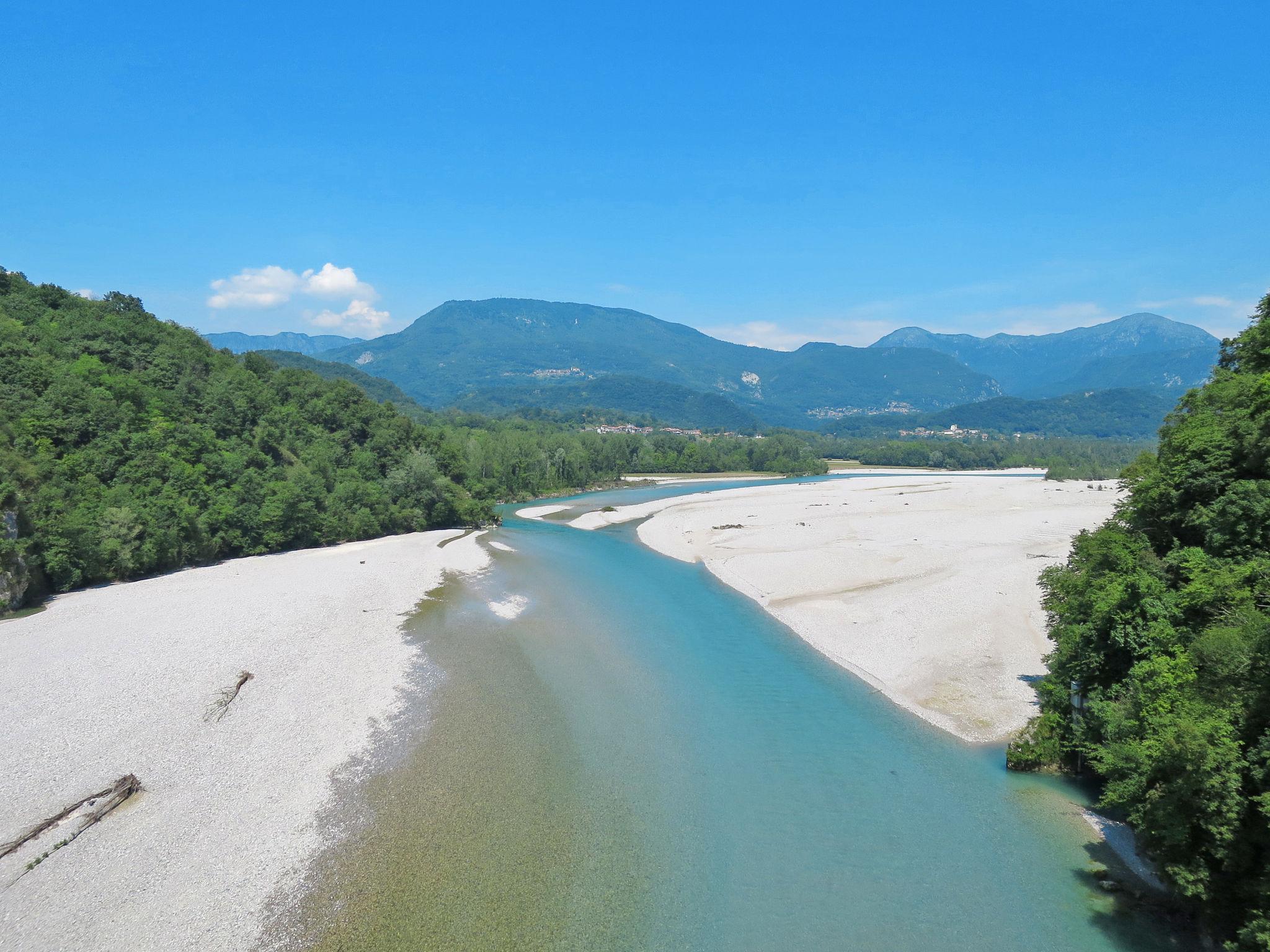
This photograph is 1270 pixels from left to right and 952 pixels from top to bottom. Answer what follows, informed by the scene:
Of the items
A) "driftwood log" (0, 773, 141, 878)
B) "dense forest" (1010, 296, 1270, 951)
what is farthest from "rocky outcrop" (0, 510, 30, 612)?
"dense forest" (1010, 296, 1270, 951)

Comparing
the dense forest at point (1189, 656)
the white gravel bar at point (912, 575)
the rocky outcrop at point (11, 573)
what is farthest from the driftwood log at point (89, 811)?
the white gravel bar at point (912, 575)

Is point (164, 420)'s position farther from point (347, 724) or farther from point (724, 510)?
point (724, 510)

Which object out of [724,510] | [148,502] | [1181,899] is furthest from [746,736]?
[724,510]

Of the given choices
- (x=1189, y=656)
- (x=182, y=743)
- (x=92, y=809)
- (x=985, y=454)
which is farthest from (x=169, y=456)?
(x=985, y=454)

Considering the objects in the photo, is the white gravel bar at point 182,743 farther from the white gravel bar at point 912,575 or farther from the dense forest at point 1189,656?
the white gravel bar at point 912,575

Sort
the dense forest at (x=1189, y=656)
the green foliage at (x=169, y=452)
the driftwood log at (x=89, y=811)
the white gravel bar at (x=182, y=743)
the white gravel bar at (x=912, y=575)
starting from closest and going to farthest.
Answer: the dense forest at (x=1189, y=656) → the white gravel bar at (x=182, y=743) → the driftwood log at (x=89, y=811) → the white gravel bar at (x=912, y=575) → the green foliage at (x=169, y=452)

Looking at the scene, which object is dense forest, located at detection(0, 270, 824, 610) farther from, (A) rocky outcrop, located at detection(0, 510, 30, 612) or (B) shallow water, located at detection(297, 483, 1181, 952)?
(B) shallow water, located at detection(297, 483, 1181, 952)

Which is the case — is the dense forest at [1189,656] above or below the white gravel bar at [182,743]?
above
